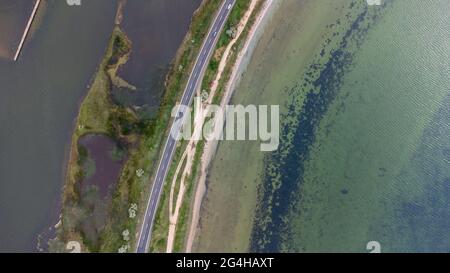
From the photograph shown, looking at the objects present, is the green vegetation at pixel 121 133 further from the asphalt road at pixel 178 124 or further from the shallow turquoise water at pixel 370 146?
the shallow turquoise water at pixel 370 146

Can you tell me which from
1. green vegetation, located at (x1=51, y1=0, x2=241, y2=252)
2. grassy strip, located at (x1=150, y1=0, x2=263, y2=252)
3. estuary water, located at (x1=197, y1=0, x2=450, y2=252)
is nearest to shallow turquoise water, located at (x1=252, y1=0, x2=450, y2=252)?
estuary water, located at (x1=197, y1=0, x2=450, y2=252)

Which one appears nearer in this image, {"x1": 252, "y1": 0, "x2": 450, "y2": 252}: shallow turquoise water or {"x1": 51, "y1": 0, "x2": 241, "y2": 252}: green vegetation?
{"x1": 51, "y1": 0, "x2": 241, "y2": 252}: green vegetation

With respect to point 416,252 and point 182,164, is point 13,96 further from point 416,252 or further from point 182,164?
point 416,252

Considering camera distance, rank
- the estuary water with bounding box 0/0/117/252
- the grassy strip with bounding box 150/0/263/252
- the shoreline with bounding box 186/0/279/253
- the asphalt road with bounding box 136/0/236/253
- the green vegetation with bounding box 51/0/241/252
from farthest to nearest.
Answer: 1. the shoreline with bounding box 186/0/279/253
2. the grassy strip with bounding box 150/0/263/252
3. the asphalt road with bounding box 136/0/236/253
4. the green vegetation with bounding box 51/0/241/252
5. the estuary water with bounding box 0/0/117/252

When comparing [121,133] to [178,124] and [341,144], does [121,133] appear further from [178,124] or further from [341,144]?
[341,144]

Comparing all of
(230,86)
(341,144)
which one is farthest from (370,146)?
(230,86)

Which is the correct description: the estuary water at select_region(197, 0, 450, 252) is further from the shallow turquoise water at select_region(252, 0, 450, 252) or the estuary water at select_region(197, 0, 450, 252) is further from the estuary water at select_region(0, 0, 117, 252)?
the estuary water at select_region(0, 0, 117, 252)
